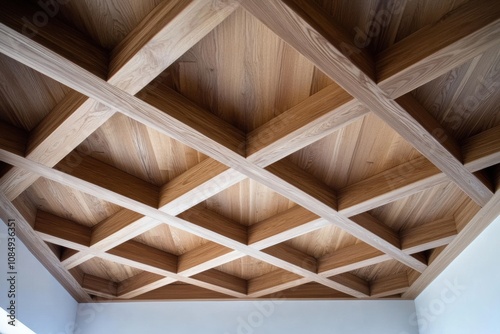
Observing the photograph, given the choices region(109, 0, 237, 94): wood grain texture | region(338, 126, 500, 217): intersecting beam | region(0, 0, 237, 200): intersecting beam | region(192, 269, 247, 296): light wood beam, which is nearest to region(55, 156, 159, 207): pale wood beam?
region(0, 0, 237, 200): intersecting beam

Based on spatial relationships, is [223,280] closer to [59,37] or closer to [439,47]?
[59,37]

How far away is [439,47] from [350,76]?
354 millimetres

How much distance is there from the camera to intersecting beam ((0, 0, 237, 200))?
5.15ft

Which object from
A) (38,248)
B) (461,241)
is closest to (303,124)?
(461,241)

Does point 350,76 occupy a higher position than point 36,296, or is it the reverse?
point 350,76

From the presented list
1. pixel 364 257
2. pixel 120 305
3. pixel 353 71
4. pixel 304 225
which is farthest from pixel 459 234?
pixel 120 305

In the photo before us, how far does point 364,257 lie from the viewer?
347 cm

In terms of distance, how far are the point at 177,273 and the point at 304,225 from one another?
4.78 ft

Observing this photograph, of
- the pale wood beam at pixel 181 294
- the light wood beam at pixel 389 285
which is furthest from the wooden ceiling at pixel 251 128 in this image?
the pale wood beam at pixel 181 294

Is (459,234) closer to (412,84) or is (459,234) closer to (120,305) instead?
(412,84)

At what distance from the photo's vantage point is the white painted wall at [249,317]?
4.20 meters

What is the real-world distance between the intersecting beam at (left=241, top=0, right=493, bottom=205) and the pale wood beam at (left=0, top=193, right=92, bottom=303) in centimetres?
211

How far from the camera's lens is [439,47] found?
1659 millimetres

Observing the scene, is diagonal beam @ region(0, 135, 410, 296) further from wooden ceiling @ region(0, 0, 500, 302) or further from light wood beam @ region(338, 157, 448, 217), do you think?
light wood beam @ region(338, 157, 448, 217)
